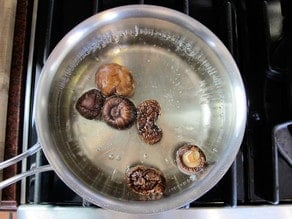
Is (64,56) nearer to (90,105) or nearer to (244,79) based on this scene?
(90,105)

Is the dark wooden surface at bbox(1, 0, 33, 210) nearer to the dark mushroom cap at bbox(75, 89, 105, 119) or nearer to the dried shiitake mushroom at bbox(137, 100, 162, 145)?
the dark mushroom cap at bbox(75, 89, 105, 119)

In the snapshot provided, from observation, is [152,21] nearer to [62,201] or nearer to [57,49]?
[57,49]

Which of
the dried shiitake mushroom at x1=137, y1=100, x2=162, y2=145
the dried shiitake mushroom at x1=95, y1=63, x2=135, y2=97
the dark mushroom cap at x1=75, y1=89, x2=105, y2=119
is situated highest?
the dried shiitake mushroom at x1=95, y1=63, x2=135, y2=97

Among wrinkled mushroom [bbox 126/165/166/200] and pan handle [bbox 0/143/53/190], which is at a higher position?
pan handle [bbox 0/143/53/190]

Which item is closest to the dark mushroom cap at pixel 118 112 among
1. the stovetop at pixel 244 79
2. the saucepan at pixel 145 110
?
the saucepan at pixel 145 110

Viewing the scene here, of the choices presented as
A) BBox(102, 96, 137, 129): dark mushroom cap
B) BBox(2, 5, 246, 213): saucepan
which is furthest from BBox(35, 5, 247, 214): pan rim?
BBox(102, 96, 137, 129): dark mushroom cap

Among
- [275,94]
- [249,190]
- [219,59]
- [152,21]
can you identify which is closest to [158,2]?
[152,21]

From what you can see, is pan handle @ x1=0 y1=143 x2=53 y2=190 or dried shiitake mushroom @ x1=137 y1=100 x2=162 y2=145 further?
dried shiitake mushroom @ x1=137 y1=100 x2=162 y2=145

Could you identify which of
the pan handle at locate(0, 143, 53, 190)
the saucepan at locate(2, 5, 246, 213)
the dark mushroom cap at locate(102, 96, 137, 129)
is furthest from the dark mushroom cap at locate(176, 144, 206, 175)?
the pan handle at locate(0, 143, 53, 190)
